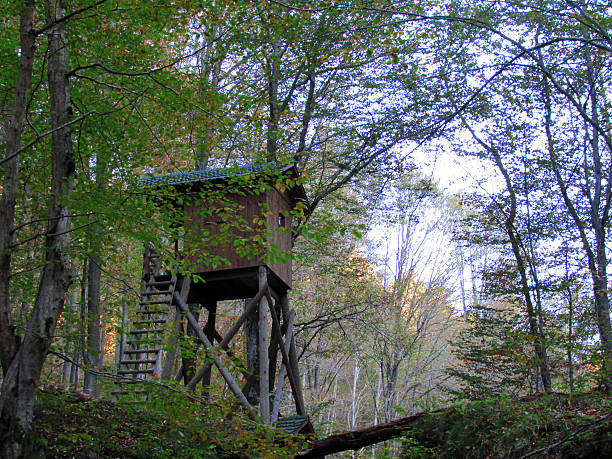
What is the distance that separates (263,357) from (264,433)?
4.54 meters

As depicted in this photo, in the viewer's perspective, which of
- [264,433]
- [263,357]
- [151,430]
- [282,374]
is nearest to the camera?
[264,433]

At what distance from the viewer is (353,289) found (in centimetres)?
1555

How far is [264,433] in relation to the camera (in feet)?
17.4

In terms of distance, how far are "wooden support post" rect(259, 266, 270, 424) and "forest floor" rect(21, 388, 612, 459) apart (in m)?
2.21

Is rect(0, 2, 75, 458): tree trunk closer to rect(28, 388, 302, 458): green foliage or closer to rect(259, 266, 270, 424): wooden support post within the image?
rect(28, 388, 302, 458): green foliage

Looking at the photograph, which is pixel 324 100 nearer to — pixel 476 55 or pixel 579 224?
pixel 476 55

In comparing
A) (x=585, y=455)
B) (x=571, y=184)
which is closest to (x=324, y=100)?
(x=571, y=184)

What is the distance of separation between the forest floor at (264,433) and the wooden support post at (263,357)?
2.21 metres

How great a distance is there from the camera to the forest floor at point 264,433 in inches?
208

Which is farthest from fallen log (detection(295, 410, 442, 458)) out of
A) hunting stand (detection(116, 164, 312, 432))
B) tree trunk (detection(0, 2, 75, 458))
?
tree trunk (detection(0, 2, 75, 458))

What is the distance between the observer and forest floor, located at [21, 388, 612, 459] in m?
5.29

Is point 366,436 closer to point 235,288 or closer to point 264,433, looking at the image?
point 264,433

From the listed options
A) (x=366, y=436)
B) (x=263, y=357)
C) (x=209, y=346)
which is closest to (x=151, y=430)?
(x=209, y=346)

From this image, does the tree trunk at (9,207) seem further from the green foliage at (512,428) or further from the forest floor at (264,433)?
the green foliage at (512,428)
